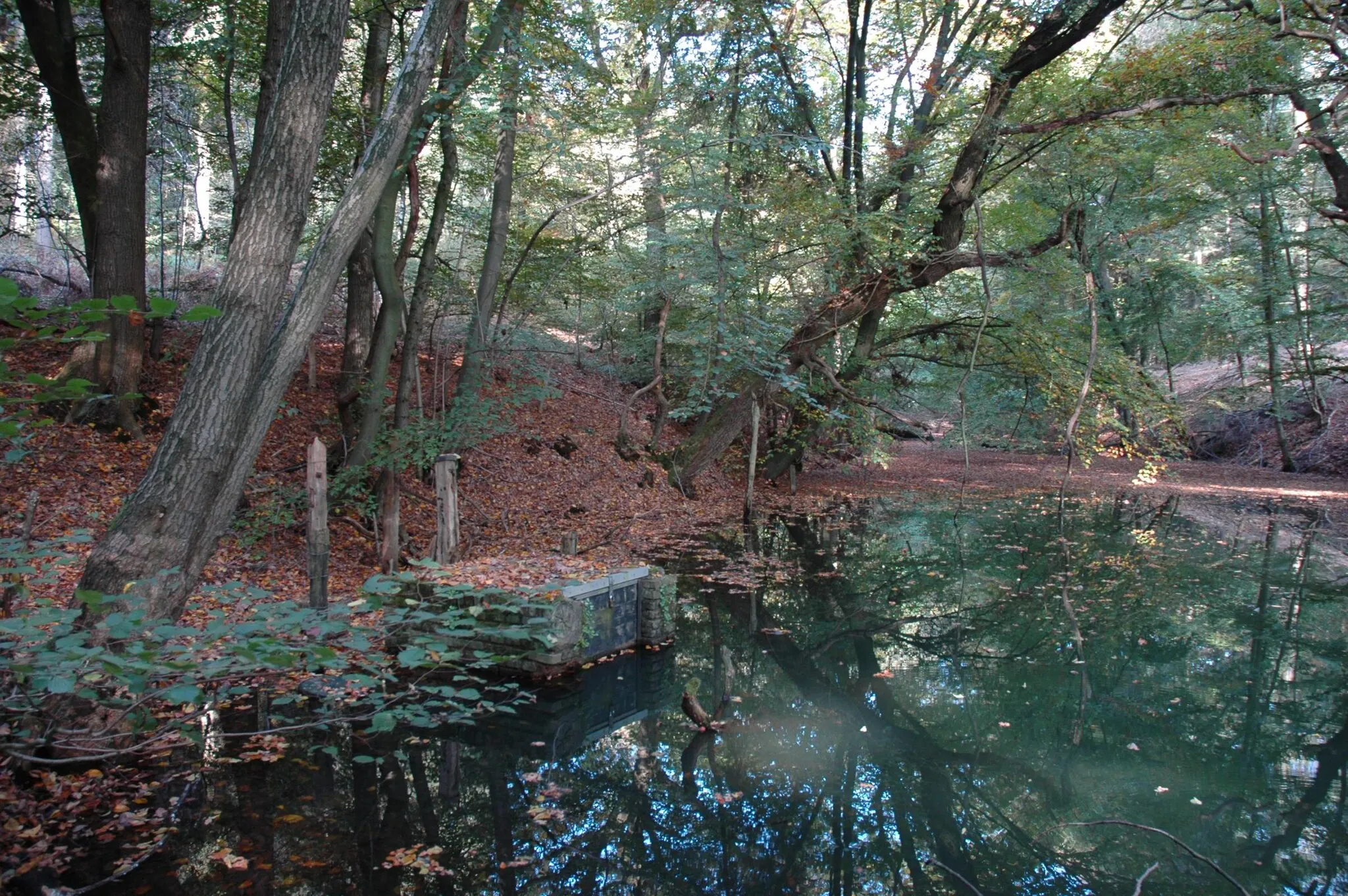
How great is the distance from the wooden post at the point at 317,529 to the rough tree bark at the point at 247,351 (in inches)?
73.1

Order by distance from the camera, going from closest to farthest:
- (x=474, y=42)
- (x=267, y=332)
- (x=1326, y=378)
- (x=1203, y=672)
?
(x=267, y=332) < (x=1203, y=672) < (x=474, y=42) < (x=1326, y=378)

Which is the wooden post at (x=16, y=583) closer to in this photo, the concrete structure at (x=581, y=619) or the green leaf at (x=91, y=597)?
the green leaf at (x=91, y=597)

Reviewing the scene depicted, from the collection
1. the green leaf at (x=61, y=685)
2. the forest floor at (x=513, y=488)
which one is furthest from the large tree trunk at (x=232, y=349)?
the green leaf at (x=61, y=685)

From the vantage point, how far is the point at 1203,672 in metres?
6.97

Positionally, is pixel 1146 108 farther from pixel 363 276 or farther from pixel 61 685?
pixel 61 685

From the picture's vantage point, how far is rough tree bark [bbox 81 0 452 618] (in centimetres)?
429

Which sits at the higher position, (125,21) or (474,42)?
(474,42)

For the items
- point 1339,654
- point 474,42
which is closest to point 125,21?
point 474,42

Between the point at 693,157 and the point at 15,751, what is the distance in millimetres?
11469

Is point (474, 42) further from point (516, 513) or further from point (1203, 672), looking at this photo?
point (1203, 672)

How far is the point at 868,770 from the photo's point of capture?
5238 millimetres

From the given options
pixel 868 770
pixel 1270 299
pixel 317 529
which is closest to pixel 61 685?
pixel 317 529

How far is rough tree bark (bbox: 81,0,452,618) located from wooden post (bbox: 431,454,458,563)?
304 centimetres

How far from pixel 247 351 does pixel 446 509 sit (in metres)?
3.52
